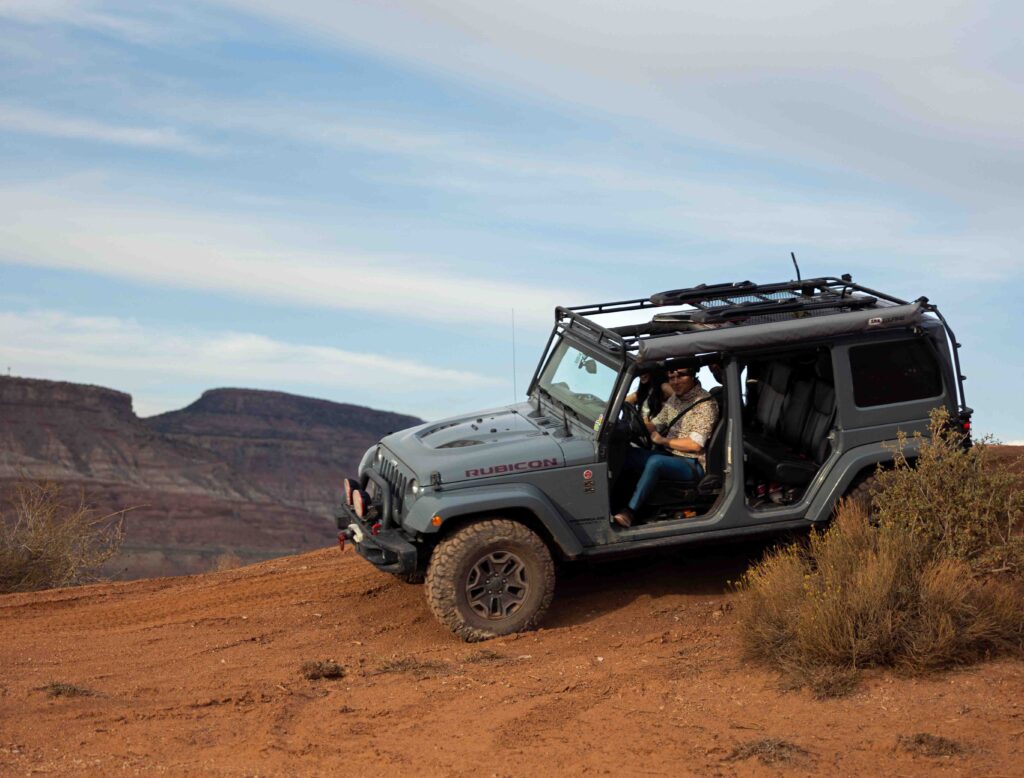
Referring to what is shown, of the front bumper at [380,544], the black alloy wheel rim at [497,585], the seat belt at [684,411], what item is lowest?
the black alloy wheel rim at [497,585]

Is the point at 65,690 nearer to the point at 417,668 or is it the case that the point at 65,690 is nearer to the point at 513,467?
the point at 417,668

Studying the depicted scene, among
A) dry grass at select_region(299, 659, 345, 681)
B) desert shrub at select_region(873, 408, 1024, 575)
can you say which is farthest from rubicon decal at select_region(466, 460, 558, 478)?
desert shrub at select_region(873, 408, 1024, 575)

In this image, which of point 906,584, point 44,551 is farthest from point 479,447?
point 44,551

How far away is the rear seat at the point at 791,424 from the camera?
9.55 metres

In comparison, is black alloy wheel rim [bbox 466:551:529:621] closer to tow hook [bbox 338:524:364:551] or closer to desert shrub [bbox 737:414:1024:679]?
tow hook [bbox 338:524:364:551]

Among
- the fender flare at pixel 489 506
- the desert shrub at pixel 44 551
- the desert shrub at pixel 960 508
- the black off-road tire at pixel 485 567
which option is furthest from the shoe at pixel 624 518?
the desert shrub at pixel 44 551

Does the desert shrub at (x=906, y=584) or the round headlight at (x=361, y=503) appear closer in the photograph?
the desert shrub at (x=906, y=584)

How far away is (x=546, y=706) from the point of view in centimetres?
734

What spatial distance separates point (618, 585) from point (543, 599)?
1332 millimetres

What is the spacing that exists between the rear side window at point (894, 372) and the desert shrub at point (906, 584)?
0.59m

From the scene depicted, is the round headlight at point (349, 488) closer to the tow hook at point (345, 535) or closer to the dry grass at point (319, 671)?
the tow hook at point (345, 535)

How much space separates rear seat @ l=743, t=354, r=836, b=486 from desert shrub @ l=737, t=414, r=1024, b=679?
59cm

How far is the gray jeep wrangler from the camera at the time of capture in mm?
8773

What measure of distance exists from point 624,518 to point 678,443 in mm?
751
